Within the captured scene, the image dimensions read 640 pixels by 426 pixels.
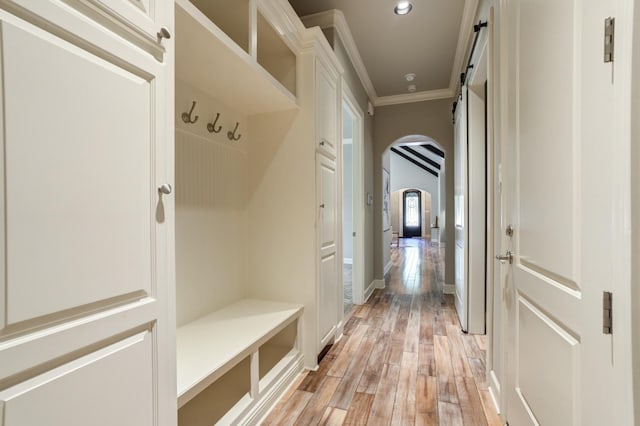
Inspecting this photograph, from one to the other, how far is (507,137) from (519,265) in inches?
24.8

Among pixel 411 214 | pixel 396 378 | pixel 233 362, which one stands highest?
pixel 411 214

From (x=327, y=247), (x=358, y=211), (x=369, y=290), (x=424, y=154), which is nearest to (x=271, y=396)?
(x=327, y=247)

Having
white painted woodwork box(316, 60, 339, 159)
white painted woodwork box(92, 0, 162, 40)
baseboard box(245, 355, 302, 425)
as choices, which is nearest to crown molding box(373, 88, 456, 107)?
white painted woodwork box(316, 60, 339, 159)

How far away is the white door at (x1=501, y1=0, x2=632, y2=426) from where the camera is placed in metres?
0.74

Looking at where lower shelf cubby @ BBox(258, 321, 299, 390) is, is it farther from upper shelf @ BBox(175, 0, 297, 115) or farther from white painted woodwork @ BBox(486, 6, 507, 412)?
upper shelf @ BBox(175, 0, 297, 115)

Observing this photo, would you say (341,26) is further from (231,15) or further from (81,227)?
(81,227)

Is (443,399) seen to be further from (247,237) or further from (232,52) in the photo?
(232,52)

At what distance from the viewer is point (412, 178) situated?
1447 centimetres

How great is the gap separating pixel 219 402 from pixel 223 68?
1866 millimetres

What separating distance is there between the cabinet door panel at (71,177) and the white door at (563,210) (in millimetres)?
1217

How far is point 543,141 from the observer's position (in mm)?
1104

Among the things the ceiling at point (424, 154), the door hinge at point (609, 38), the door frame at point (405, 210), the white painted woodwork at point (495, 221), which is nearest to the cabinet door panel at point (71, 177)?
the door hinge at point (609, 38)

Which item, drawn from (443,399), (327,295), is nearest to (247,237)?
(327,295)

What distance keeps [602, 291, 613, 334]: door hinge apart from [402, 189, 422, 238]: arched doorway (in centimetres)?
1503
